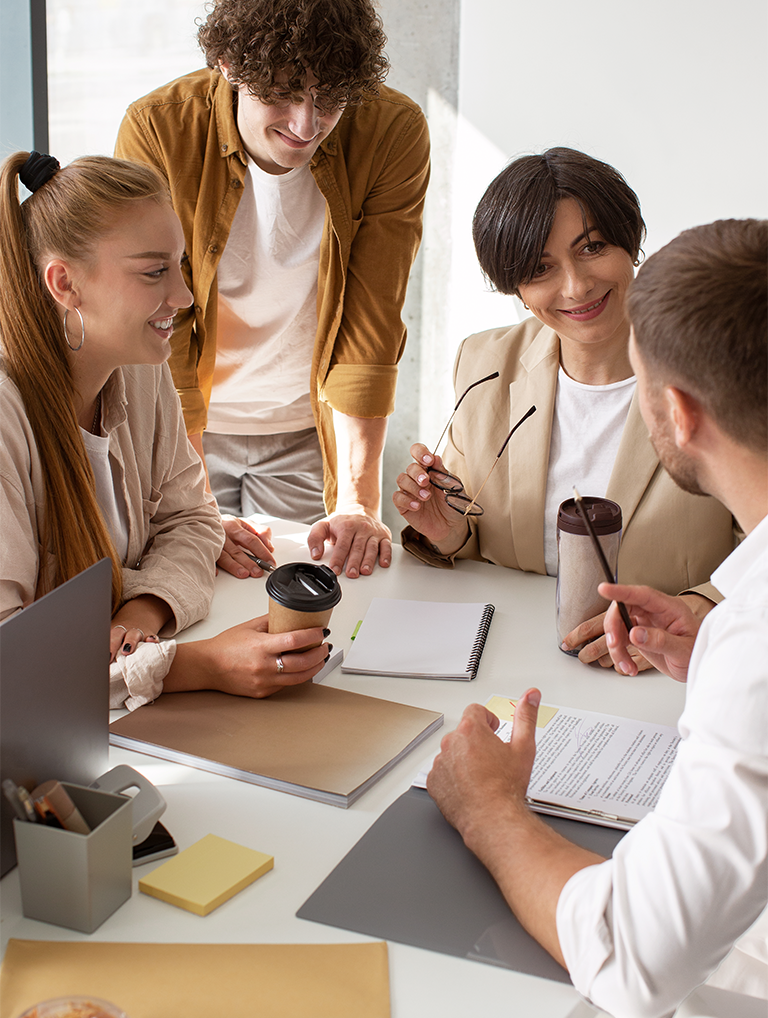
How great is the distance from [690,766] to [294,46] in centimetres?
165

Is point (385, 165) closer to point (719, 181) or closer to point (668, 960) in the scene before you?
point (719, 181)

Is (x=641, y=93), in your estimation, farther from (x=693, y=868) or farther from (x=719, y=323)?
(x=693, y=868)

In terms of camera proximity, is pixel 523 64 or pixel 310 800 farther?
pixel 523 64

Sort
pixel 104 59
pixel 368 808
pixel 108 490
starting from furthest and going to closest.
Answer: pixel 104 59 → pixel 108 490 → pixel 368 808

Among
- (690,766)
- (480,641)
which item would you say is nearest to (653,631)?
(480,641)

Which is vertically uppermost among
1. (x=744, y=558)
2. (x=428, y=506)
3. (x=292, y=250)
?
(x=292, y=250)

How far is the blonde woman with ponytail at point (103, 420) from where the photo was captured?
56.4 inches

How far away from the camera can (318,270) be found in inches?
98.7

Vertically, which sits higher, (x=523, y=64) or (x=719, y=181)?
(x=523, y=64)

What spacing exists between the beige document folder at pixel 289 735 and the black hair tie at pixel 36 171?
931 mm

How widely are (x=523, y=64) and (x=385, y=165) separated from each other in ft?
4.96

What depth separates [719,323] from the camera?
0.94 metres

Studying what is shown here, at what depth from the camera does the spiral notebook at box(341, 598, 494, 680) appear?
1.54 metres

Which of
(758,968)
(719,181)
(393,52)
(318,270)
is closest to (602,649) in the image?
(758,968)
